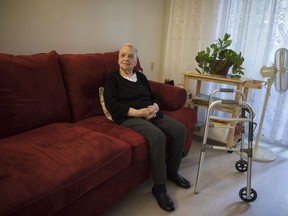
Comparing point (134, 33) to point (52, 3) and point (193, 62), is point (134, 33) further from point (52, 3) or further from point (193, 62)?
point (52, 3)

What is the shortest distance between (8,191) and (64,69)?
3.41 ft

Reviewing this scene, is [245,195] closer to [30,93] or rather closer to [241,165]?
[241,165]

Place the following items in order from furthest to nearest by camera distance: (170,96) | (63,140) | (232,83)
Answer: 1. (232,83)
2. (170,96)
3. (63,140)

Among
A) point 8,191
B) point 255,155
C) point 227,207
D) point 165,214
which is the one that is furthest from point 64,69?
point 255,155

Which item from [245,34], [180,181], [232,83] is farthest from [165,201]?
[245,34]

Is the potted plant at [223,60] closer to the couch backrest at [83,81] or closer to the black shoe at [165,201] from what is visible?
the couch backrest at [83,81]

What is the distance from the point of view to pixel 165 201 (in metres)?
1.54

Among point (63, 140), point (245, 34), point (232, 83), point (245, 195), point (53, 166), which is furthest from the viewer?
point (245, 34)

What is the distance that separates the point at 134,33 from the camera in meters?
2.66

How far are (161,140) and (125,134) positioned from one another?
234 mm

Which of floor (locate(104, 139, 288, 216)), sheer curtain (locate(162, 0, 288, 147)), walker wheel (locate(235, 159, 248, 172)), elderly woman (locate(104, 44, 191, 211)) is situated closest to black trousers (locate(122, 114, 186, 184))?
elderly woman (locate(104, 44, 191, 211))

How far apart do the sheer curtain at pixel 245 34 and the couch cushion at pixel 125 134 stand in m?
1.52

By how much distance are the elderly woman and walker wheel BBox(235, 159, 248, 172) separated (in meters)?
0.54

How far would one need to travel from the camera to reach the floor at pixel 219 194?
5.06 ft
